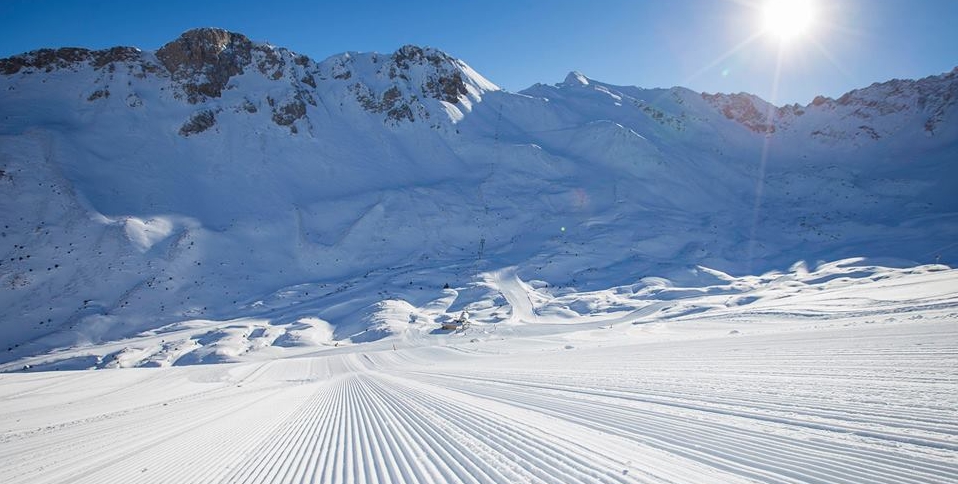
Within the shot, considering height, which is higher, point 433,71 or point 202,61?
point 433,71

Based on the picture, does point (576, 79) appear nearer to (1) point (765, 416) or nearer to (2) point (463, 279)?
(2) point (463, 279)

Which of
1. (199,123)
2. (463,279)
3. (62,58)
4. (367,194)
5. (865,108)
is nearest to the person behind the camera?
(463,279)

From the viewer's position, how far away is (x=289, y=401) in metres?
15.4

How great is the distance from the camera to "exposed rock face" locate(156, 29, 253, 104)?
81062 millimetres

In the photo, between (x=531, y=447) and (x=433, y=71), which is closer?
(x=531, y=447)

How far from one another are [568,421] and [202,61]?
10085 centimetres

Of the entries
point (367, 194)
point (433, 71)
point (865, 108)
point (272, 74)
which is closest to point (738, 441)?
point (367, 194)

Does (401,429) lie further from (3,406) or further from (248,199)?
(248,199)

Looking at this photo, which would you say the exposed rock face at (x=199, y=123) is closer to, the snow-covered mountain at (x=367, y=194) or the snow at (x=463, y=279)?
the snow-covered mountain at (x=367, y=194)

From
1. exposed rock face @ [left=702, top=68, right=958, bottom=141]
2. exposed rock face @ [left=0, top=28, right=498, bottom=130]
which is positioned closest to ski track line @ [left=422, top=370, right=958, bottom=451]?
exposed rock face @ [left=0, top=28, right=498, bottom=130]

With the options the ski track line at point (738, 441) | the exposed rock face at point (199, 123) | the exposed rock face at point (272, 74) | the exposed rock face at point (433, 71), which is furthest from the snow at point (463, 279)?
the exposed rock face at point (433, 71)

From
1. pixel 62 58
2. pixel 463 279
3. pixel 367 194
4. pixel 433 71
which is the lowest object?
Result: pixel 463 279

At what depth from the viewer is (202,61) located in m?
83.2

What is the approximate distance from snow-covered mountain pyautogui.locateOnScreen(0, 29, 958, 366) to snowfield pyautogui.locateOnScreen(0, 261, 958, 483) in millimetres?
22837
